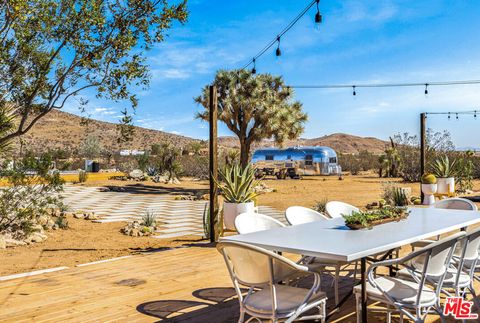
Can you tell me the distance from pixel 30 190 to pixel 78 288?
2.94 meters

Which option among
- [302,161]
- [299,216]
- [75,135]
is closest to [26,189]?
[299,216]

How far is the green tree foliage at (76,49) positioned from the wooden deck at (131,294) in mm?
2378

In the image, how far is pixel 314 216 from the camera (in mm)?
3924

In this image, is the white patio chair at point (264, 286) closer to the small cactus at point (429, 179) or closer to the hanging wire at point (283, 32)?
the hanging wire at point (283, 32)

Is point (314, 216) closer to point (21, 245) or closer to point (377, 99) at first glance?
point (21, 245)

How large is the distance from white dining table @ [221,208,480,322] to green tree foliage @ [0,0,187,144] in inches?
143

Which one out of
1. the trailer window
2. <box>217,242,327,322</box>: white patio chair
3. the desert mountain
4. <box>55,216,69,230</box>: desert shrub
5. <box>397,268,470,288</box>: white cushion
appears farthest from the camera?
the desert mountain

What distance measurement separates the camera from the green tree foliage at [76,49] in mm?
5535

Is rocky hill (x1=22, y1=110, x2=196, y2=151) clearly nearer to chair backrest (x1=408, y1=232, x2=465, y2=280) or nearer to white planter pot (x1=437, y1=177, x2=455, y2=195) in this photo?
white planter pot (x1=437, y1=177, x2=455, y2=195)

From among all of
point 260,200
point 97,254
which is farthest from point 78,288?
point 260,200

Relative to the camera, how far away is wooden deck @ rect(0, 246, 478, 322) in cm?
299

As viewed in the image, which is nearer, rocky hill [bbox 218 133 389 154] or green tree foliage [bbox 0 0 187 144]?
green tree foliage [bbox 0 0 187 144]

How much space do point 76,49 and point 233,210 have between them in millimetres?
2829

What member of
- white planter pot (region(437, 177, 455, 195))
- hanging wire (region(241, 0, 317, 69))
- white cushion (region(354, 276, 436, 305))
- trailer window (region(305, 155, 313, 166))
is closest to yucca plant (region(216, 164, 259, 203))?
hanging wire (region(241, 0, 317, 69))
